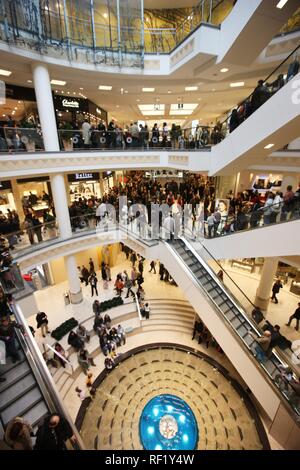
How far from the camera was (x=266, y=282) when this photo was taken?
11086 millimetres

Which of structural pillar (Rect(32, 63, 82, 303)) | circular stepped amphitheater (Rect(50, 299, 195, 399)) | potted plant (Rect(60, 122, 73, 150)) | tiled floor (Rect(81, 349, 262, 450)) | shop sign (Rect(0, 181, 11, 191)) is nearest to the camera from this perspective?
tiled floor (Rect(81, 349, 262, 450))

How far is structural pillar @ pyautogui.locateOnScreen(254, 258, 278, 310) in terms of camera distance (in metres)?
10.7

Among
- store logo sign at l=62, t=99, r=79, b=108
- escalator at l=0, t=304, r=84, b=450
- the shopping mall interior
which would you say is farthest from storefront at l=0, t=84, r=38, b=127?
escalator at l=0, t=304, r=84, b=450

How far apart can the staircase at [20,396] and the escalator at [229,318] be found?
606 centimetres

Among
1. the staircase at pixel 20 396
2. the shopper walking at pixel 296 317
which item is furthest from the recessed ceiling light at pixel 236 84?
the staircase at pixel 20 396

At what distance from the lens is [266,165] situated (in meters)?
9.82

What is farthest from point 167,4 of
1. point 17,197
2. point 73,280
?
point 73,280

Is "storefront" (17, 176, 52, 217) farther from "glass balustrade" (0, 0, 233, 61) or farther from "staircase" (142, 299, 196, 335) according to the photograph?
"staircase" (142, 299, 196, 335)

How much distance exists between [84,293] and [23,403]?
9340 mm

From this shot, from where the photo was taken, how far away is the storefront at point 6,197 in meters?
11.5

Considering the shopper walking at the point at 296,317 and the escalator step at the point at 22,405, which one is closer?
the escalator step at the point at 22,405

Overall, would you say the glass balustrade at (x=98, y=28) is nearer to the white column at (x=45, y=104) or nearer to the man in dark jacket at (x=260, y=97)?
the white column at (x=45, y=104)

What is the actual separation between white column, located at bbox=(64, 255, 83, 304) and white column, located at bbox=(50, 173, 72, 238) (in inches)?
55.1
